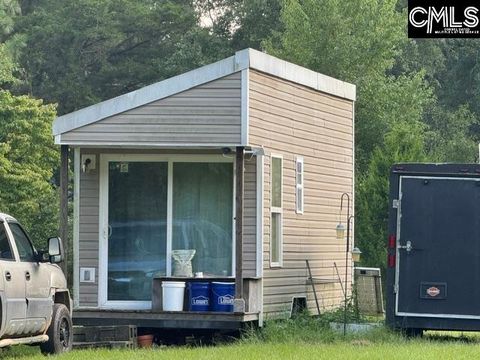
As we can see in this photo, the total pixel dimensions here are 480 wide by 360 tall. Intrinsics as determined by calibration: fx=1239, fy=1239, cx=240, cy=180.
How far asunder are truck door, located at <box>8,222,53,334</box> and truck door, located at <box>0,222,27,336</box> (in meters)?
0.16

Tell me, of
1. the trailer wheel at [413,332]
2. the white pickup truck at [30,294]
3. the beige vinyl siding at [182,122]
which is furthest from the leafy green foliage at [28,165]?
the white pickup truck at [30,294]

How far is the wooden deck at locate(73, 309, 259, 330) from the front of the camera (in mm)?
17078

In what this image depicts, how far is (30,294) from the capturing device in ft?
45.5

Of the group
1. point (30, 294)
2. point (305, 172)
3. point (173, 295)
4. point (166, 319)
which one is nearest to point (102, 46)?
point (305, 172)

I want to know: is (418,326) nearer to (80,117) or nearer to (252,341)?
(252,341)

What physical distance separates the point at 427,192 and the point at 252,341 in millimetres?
3144

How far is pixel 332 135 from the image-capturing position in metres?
21.2

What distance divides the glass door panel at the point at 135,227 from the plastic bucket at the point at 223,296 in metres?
1.18

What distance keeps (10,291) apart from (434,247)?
249 inches

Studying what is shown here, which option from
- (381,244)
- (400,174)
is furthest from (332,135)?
(381,244)

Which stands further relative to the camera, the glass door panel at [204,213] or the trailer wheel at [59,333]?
the glass door panel at [204,213]

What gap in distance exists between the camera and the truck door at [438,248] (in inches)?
663

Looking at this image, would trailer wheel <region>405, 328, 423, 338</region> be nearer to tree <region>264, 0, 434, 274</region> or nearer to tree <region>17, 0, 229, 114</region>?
tree <region>264, 0, 434, 274</region>

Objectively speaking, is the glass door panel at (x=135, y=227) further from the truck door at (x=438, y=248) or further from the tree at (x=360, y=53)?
the tree at (x=360, y=53)
